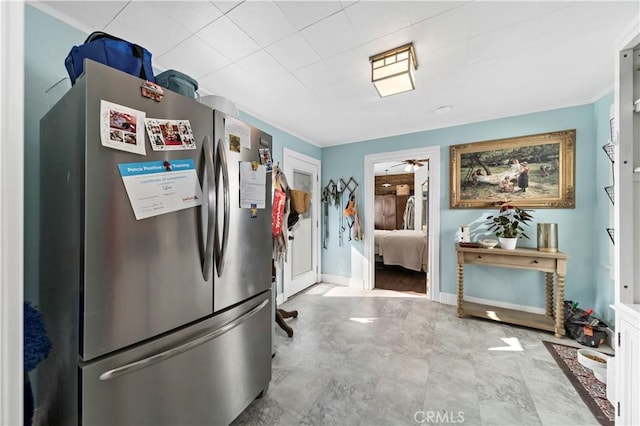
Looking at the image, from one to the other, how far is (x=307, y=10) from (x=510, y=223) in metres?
2.90

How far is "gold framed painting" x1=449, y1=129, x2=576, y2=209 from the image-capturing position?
8.68 ft

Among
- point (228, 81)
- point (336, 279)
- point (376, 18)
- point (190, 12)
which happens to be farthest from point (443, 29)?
point (336, 279)

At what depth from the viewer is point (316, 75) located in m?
2.09

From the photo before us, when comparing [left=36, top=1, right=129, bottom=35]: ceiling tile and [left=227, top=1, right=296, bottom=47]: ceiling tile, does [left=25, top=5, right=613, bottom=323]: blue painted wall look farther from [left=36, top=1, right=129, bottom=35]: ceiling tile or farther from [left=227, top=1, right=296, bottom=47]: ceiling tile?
[left=227, top=1, right=296, bottom=47]: ceiling tile

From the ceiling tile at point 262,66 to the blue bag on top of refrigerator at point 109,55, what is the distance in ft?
2.89

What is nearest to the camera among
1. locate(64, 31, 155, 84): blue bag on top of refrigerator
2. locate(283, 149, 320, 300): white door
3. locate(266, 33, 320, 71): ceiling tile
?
locate(64, 31, 155, 84): blue bag on top of refrigerator

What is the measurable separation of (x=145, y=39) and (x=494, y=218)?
368 centimetres

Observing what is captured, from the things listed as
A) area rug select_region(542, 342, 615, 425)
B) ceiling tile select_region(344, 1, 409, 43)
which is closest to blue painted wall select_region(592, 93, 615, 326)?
area rug select_region(542, 342, 615, 425)

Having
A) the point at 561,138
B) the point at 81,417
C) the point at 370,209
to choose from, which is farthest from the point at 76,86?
the point at 561,138

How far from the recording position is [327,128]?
11.2 ft

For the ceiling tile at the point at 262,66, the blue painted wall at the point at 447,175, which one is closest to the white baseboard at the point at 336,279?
the blue painted wall at the point at 447,175

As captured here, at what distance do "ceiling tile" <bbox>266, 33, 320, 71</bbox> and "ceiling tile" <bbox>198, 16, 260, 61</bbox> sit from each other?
0.15 meters

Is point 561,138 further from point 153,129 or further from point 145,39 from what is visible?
point 145,39
